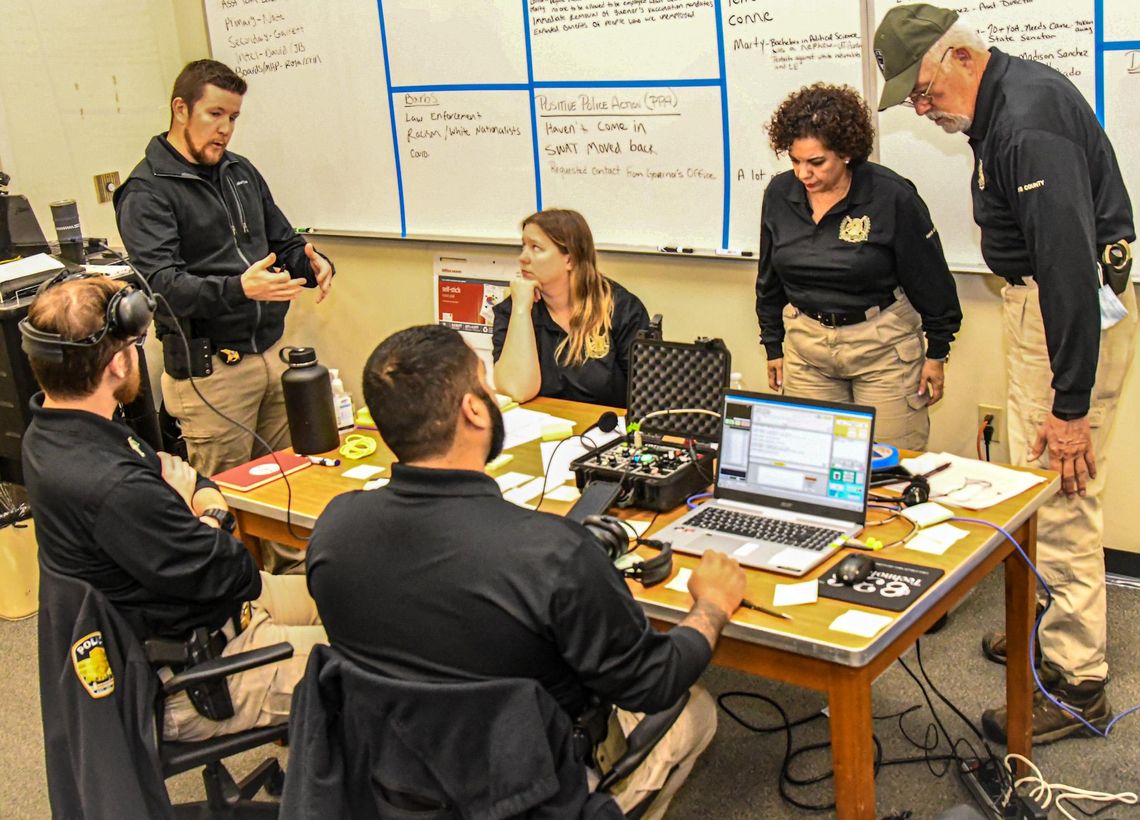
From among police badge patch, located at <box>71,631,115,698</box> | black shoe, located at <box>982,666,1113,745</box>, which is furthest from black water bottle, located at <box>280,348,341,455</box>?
black shoe, located at <box>982,666,1113,745</box>

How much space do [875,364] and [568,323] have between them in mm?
888

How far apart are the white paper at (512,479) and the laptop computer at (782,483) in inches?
18.8

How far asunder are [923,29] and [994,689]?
1.66 meters

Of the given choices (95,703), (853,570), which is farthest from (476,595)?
(95,703)

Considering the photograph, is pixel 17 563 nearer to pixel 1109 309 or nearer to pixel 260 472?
pixel 260 472

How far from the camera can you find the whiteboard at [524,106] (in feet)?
12.0

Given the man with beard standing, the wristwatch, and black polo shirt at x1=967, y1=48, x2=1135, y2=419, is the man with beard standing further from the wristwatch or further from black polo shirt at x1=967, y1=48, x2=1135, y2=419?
black polo shirt at x1=967, y1=48, x2=1135, y2=419

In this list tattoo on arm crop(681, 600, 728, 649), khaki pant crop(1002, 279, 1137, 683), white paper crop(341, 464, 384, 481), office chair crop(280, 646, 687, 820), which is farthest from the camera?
white paper crop(341, 464, 384, 481)

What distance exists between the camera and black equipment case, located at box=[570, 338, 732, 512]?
2449 millimetres

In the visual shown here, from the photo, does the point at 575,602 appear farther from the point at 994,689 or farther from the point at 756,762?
the point at 994,689

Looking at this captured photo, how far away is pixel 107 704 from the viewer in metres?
2.05

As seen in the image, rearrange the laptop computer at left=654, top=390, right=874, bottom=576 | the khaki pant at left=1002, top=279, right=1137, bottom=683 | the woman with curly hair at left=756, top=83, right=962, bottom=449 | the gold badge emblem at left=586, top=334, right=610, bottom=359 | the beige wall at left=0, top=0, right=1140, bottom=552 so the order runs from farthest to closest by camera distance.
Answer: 1. the beige wall at left=0, top=0, right=1140, bottom=552
2. the gold badge emblem at left=586, top=334, right=610, bottom=359
3. the woman with curly hair at left=756, top=83, right=962, bottom=449
4. the khaki pant at left=1002, top=279, right=1137, bottom=683
5. the laptop computer at left=654, top=390, right=874, bottom=576

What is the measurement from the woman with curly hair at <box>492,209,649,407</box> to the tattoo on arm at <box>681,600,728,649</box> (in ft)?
4.73

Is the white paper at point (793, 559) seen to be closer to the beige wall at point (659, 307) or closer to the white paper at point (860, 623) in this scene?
the white paper at point (860, 623)
